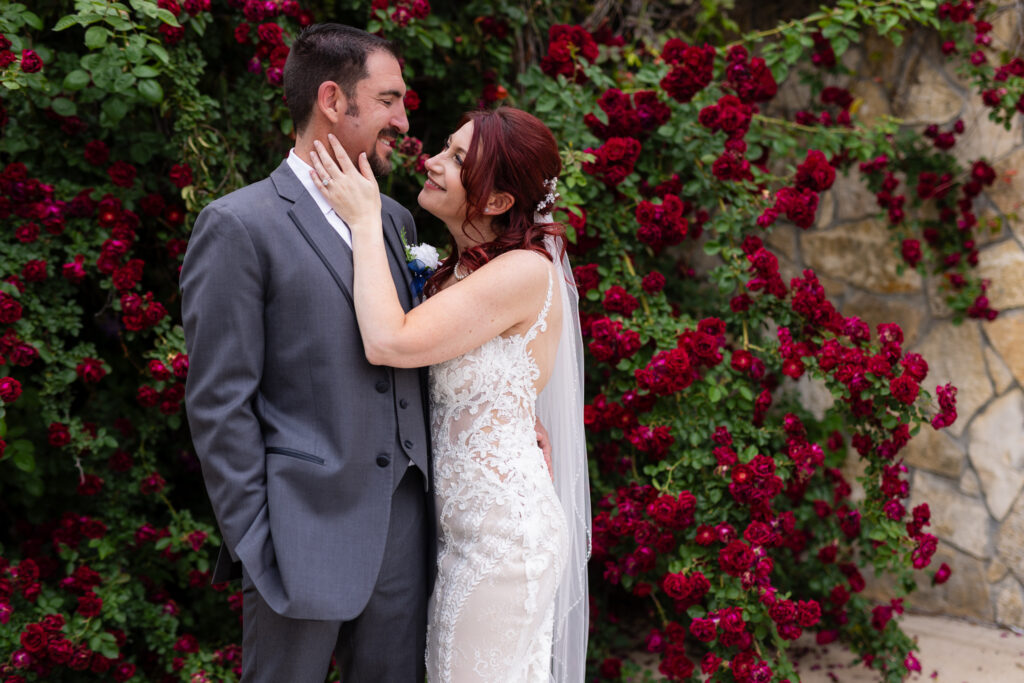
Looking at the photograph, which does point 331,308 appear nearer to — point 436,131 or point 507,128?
point 507,128

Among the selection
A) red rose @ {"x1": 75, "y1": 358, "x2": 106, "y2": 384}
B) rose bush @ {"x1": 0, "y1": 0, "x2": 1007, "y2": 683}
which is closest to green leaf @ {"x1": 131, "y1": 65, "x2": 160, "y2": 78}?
rose bush @ {"x1": 0, "y1": 0, "x2": 1007, "y2": 683}

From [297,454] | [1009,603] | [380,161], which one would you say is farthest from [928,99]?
[297,454]

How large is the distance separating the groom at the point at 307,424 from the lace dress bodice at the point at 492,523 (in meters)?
0.09

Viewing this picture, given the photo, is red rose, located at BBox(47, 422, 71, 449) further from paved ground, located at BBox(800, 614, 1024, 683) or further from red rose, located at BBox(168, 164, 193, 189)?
paved ground, located at BBox(800, 614, 1024, 683)

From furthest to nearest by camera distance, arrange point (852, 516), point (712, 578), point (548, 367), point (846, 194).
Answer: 1. point (846, 194)
2. point (852, 516)
3. point (712, 578)
4. point (548, 367)

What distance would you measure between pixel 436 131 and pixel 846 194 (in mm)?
1982

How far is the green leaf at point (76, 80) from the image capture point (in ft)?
8.43

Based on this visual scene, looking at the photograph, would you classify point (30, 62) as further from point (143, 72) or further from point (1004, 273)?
point (1004, 273)

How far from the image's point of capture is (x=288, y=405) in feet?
6.22

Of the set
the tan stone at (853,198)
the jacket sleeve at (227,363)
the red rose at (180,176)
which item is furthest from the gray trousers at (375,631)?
the tan stone at (853,198)

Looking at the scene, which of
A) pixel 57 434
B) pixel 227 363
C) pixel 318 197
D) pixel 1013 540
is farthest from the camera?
pixel 1013 540

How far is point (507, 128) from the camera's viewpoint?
212cm

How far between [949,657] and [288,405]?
3.01 metres

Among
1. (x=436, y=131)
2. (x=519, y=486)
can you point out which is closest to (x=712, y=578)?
(x=519, y=486)
